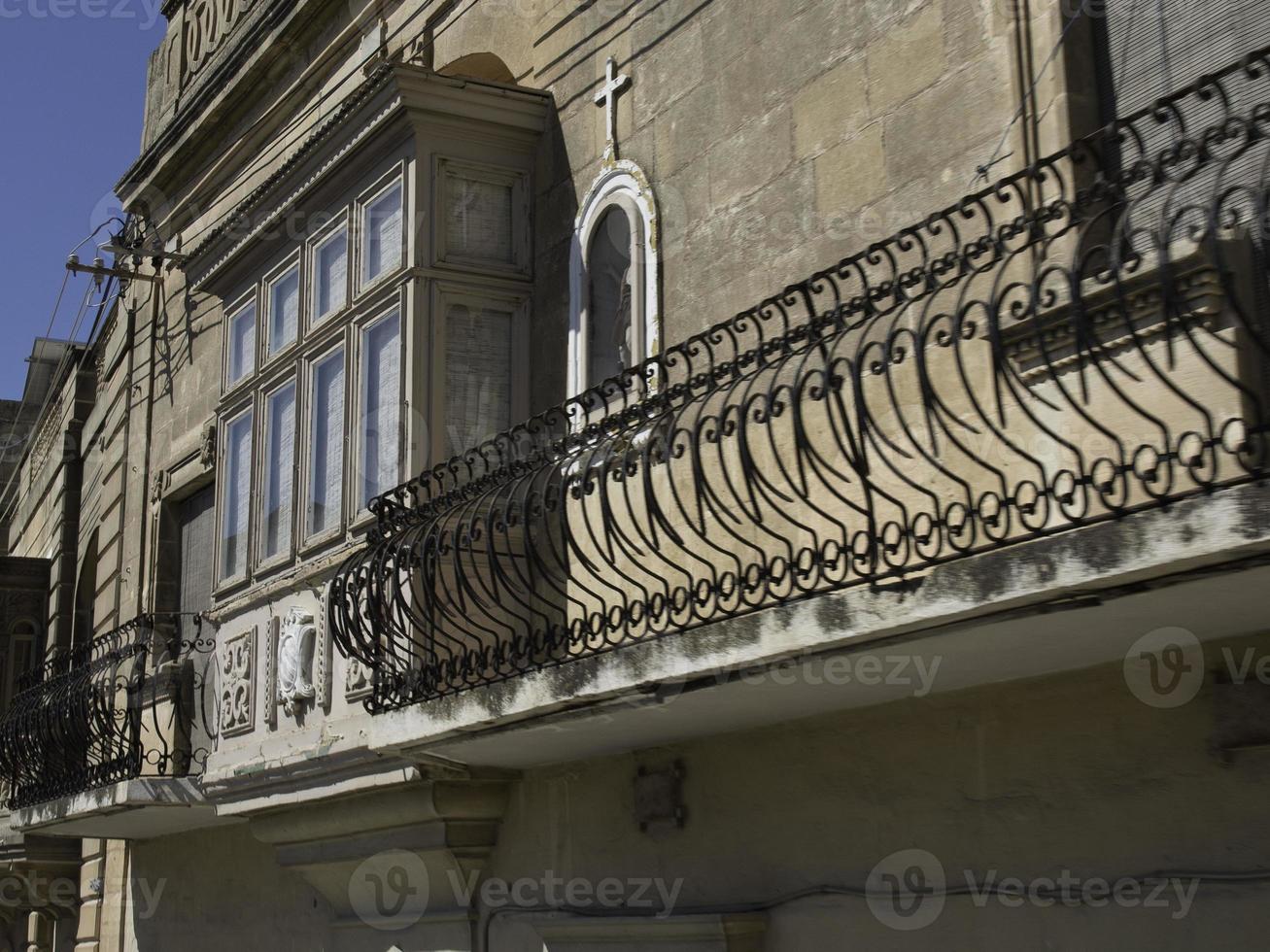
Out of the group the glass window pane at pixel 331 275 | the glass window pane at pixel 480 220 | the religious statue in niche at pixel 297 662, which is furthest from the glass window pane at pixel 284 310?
the religious statue in niche at pixel 297 662

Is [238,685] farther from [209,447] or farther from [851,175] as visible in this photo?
[851,175]

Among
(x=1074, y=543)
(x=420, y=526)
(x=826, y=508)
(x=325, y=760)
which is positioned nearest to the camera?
(x=1074, y=543)

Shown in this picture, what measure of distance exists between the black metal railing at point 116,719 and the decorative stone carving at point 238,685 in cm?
96

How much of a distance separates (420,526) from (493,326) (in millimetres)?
1509

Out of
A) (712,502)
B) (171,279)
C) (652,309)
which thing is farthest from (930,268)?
(171,279)

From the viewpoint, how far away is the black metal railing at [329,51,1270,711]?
469 centimetres

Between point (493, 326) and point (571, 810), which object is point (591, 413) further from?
point (571, 810)

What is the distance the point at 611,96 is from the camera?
8.60 metres

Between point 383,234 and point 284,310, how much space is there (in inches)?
51.0

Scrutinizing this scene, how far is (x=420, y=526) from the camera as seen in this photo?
25.8 ft

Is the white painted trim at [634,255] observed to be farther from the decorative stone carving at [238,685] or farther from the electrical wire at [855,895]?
the decorative stone carving at [238,685]

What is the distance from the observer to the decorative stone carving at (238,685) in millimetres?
9812

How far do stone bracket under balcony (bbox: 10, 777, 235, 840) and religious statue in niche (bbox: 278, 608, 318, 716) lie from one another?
2.01 metres

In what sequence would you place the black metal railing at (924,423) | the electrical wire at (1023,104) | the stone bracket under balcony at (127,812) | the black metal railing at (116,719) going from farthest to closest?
the black metal railing at (116,719)
the stone bracket under balcony at (127,812)
the electrical wire at (1023,104)
the black metal railing at (924,423)
